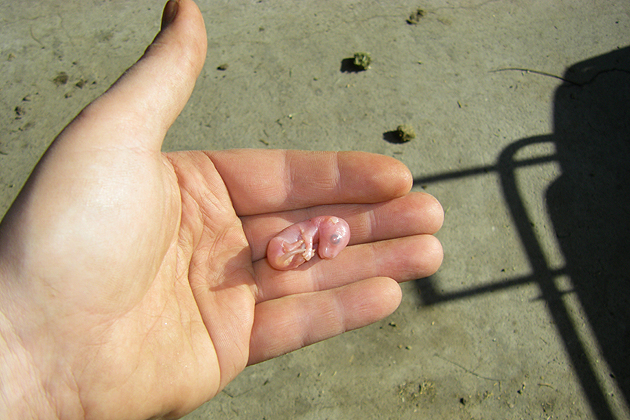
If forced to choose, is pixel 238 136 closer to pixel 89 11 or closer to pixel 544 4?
pixel 89 11

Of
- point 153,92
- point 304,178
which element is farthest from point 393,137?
point 153,92

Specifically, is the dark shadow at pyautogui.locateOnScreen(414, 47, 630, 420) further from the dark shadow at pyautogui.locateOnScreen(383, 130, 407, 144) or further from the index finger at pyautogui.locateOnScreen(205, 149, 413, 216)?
the index finger at pyautogui.locateOnScreen(205, 149, 413, 216)

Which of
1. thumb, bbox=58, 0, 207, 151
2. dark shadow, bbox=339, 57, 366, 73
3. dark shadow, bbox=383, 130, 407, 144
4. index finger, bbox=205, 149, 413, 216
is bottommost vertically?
dark shadow, bbox=383, 130, 407, 144

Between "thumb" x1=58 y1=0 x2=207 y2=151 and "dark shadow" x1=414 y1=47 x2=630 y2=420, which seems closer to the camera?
"thumb" x1=58 y1=0 x2=207 y2=151

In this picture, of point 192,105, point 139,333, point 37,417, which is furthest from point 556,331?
point 192,105

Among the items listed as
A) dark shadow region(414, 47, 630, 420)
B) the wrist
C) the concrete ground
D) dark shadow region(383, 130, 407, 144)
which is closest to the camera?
the wrist

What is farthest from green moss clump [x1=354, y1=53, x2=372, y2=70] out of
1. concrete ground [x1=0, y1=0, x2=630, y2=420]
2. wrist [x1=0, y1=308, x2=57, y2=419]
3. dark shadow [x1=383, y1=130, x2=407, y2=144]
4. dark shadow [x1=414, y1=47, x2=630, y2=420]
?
wrist [x1=0, y1=308, x2=57, y2=419]

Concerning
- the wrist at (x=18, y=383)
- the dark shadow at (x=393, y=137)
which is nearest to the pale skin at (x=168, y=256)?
the wrist at (x=18, y=383)

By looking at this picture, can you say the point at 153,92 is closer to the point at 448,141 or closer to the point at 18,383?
the point at 18,383
